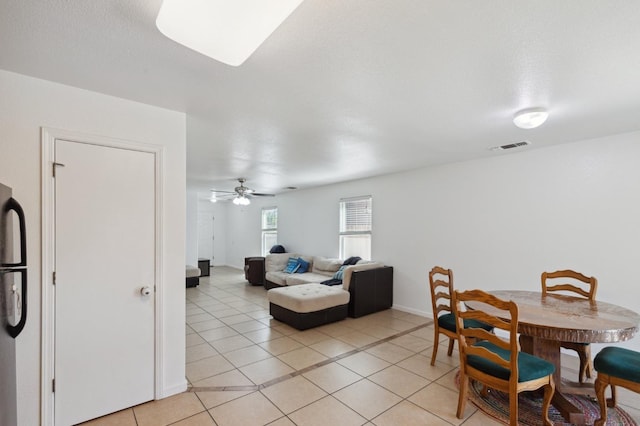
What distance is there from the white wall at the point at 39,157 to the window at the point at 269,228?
6066mm

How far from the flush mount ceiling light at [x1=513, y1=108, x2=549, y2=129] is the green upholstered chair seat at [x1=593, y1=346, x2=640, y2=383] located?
5.97 ft

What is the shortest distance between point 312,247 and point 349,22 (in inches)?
242

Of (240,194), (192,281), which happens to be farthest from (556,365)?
(192,281)

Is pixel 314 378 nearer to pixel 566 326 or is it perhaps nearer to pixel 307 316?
pixel 307 316

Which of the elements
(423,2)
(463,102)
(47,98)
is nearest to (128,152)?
(47,98)

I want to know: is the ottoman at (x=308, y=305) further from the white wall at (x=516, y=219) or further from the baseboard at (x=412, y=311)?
the white wall at (x=516, y=219)

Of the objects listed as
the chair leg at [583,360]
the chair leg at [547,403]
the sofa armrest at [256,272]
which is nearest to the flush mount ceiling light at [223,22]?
the chair leg at [547,403]

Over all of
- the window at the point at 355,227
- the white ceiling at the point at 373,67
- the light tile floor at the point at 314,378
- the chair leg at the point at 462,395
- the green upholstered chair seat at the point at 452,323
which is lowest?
the light tile floor at the point at 314,378

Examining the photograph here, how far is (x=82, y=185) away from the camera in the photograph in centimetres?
225

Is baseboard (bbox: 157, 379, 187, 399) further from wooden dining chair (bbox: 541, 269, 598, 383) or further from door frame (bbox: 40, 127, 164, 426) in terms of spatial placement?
wooden dining chair (bbox: 541, 269, 598, 383)

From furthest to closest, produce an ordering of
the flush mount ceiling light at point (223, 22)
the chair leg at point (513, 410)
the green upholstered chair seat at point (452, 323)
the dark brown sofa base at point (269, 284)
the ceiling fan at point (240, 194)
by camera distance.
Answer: the dark brown sofa base at point (269, 284) < the ceiling fan at point (240, 194) < the green upholstered chair seat at point (452, 323) < the chair leg at point (513, 410) < the flush mount ceiling light at point (223, 22)

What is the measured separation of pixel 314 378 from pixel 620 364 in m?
2.33

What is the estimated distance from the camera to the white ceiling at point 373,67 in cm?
141

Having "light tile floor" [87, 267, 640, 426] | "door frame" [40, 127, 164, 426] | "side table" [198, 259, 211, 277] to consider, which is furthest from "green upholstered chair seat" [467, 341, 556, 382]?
"side table" [198, 259, 211, 277]
